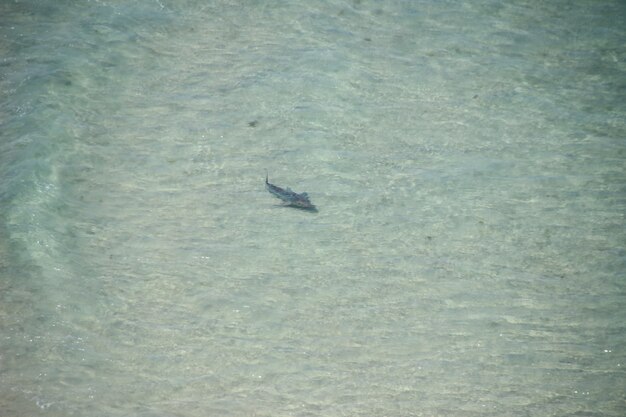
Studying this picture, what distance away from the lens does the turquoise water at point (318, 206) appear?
336cm

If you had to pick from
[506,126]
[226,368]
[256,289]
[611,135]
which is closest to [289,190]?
[256,289]

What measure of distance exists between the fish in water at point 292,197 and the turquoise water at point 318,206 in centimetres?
7

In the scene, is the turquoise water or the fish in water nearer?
the turquoise water

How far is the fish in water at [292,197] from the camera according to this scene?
14.7ft

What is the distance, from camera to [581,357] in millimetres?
3504

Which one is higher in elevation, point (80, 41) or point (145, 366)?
point (80, 41)

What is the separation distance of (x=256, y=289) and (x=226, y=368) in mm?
626

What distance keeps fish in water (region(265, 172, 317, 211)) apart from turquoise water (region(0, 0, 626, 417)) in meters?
0.07

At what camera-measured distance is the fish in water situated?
176 inches

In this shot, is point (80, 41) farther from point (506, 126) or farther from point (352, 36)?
point (506, 126)

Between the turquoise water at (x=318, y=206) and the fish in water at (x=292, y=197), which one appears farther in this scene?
the fish in water at (x=292, y=197)

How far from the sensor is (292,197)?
4500mm

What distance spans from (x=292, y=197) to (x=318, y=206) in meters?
0.19

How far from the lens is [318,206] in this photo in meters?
4.48
